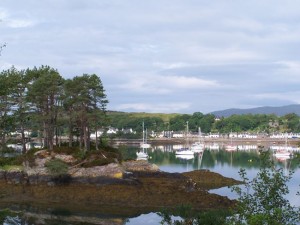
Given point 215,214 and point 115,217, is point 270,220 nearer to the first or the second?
point 215,214

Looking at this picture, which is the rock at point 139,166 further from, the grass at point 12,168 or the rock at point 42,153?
the grass at point 12,168

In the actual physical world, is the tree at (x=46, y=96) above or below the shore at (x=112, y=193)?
above

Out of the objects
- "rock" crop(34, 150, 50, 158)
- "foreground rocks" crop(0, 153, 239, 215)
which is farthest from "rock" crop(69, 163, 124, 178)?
"rock" crop(34, 150, 50, 158)

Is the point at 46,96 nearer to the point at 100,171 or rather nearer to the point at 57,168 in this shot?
the point at 57,168

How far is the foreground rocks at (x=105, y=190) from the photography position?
1607 inches

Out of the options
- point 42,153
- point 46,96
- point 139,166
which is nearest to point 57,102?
point 46,96

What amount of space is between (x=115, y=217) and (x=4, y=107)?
2008 cm

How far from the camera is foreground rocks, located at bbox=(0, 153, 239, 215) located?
4081cm

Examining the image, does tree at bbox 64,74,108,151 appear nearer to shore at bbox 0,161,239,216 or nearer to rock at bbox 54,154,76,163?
rock at bbox 54,154,76,163

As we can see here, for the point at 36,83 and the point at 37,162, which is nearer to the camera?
the point at 37,162

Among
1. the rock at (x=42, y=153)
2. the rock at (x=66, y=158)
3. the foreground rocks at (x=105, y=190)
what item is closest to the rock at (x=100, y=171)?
the foreground rocks at (x=105, y=190)

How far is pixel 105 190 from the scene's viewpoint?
43.7m

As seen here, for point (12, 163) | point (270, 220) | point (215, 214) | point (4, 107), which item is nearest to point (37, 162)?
point (12, 163)

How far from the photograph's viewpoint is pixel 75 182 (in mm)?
46219
